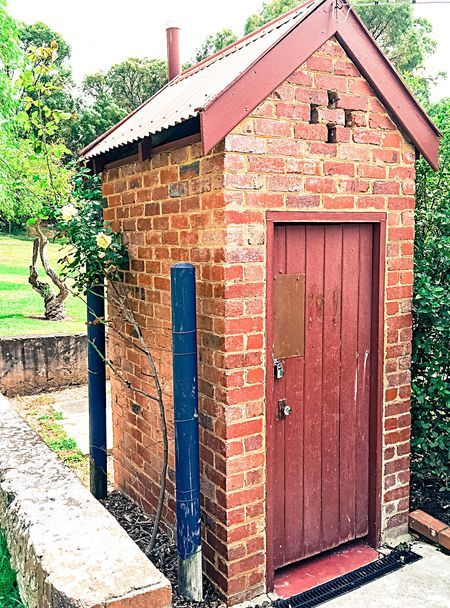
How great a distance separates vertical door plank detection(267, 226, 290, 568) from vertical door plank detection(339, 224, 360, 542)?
19.8 inches

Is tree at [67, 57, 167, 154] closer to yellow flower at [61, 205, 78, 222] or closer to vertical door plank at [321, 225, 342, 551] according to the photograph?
yellow flower at [61, 205, 78, 222]

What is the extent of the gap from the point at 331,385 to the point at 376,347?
16.9 inches

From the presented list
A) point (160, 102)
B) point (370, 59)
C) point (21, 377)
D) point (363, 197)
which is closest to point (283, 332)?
point (363, 197)

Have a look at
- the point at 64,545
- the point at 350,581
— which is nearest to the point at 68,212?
the point at 64,545

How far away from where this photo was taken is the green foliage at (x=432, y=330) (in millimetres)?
4180

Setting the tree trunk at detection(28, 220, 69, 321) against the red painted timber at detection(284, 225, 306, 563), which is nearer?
the red painted timber at detection(284, 225, 306, 563)

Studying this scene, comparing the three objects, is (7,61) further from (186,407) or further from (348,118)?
(186,407)

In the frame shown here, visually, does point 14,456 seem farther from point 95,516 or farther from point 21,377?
point 21,377

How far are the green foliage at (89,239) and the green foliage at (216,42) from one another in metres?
26.6

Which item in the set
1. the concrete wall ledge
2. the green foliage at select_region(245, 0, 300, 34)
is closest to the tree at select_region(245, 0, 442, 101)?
the green foliage at select_region(245, 0, 300, 34)

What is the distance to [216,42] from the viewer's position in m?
29.5

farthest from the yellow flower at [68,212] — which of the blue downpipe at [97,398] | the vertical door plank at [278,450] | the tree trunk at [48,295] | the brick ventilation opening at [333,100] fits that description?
the tree trunk at [48,295]

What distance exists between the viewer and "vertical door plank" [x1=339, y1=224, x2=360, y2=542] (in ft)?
12.4

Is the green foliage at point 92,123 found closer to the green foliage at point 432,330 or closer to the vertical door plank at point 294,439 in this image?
the green foliage at point 432,330
